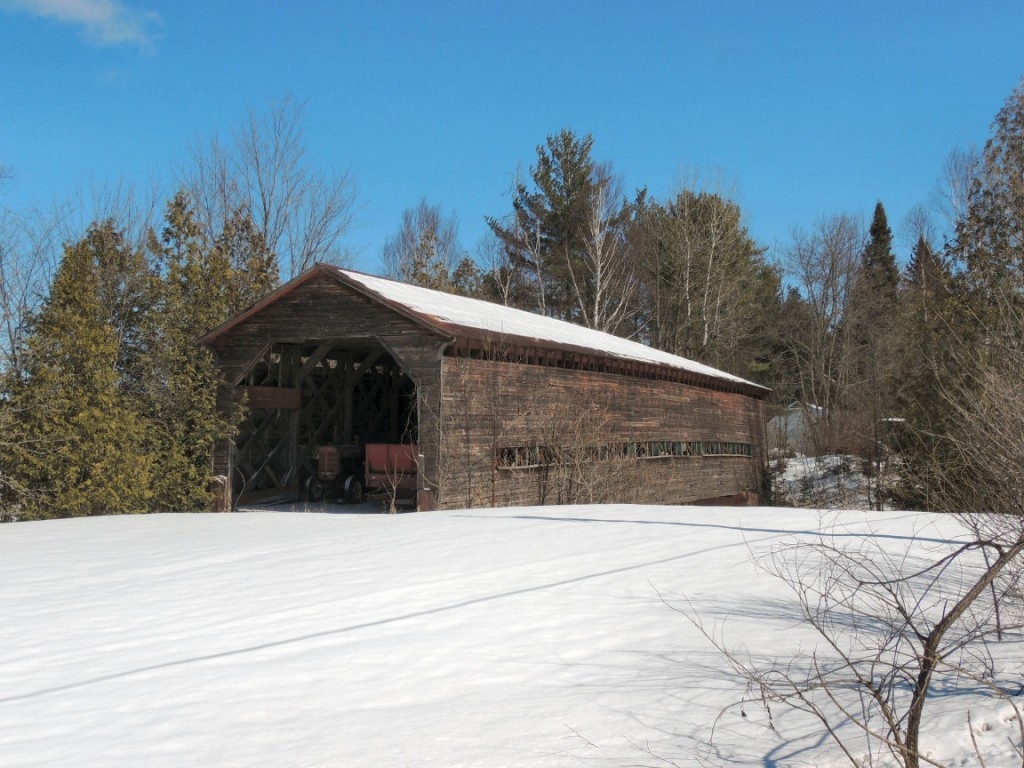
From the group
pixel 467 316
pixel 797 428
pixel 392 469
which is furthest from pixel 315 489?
pixel 797 428

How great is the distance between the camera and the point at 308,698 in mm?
4945

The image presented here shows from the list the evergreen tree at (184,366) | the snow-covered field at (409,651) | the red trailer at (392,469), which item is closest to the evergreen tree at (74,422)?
the evergreen tree at (184,366)

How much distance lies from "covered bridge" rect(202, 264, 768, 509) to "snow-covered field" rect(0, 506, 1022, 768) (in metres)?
5.05

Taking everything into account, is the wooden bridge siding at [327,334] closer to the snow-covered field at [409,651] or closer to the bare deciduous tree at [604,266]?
the snow-covered field at [409,651]

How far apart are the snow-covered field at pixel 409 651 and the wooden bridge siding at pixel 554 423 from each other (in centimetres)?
480

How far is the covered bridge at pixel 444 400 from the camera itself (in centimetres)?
1499

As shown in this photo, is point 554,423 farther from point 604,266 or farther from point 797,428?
point 797,428

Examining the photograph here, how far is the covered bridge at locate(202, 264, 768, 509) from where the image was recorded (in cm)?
1499

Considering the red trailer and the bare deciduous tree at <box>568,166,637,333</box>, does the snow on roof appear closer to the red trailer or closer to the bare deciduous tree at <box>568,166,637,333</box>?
the red trailer

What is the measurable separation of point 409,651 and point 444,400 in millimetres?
9054

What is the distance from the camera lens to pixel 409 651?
5.80 m

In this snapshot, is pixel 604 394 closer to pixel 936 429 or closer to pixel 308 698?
pixel 936 429

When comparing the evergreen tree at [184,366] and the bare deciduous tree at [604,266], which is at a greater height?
the bare deciduous tree at [604,266]

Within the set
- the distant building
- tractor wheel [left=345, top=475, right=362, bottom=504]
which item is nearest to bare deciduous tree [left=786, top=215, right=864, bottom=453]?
the distant building
